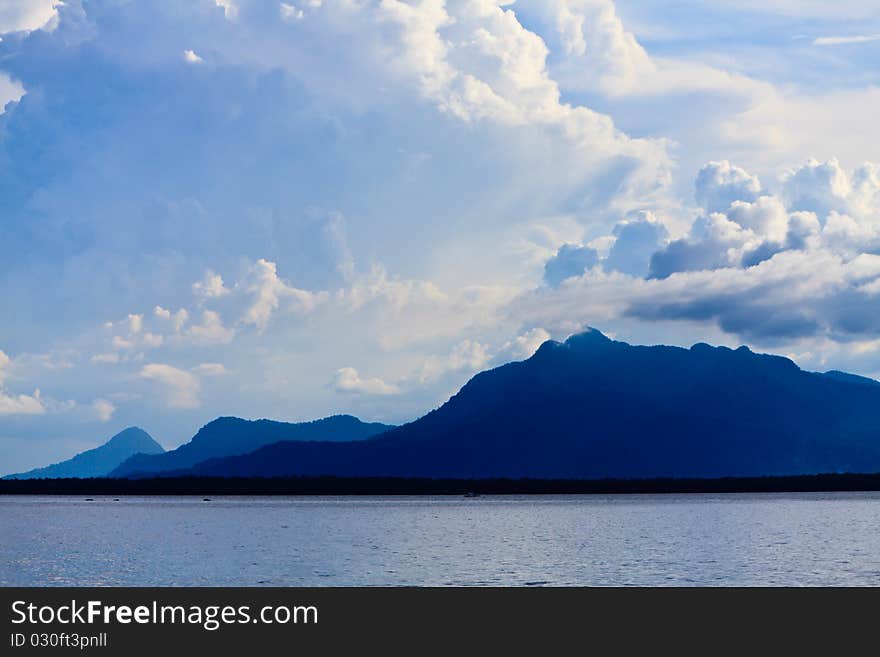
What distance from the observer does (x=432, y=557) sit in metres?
111
